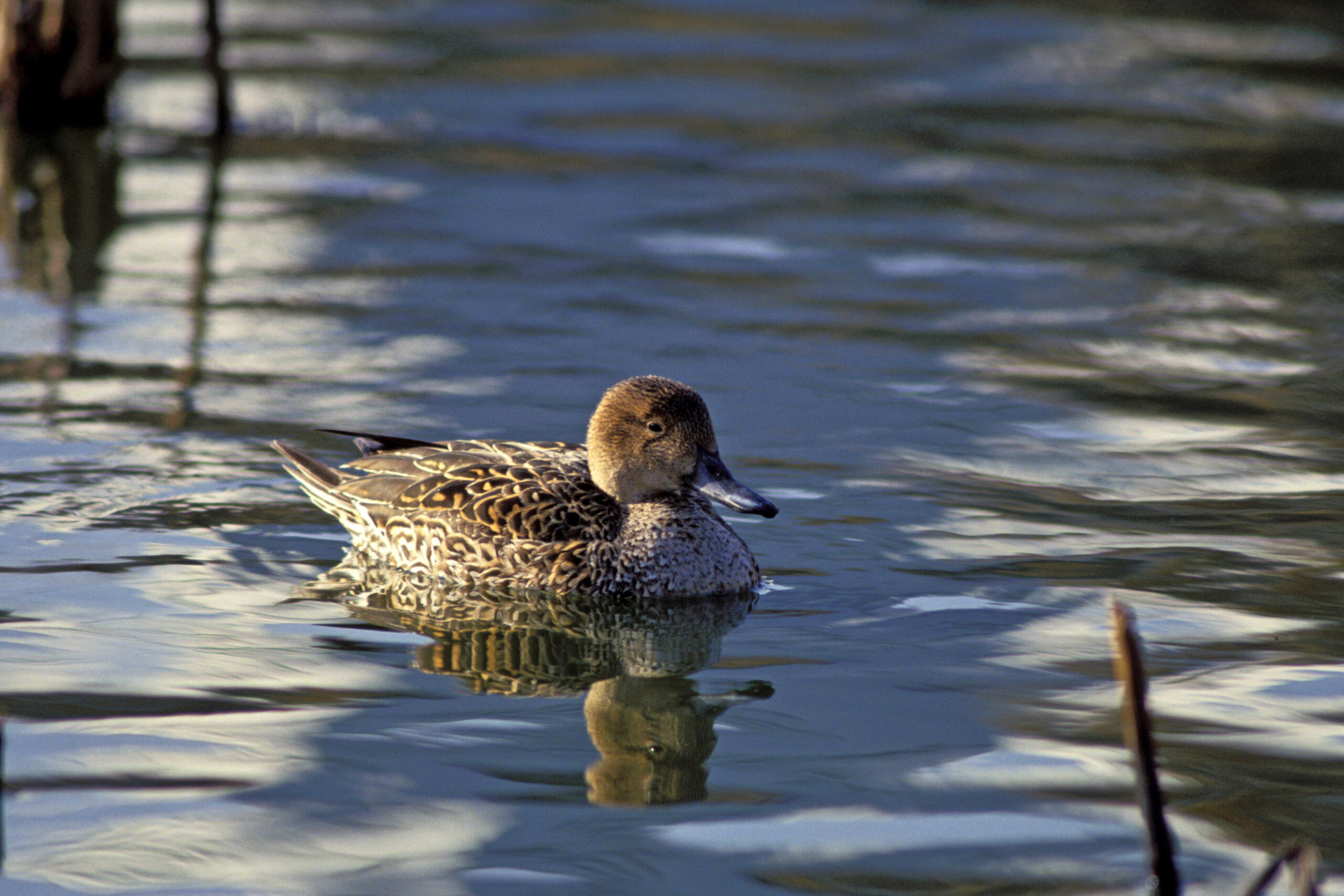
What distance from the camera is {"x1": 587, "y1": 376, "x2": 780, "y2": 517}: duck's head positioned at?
22.9ft

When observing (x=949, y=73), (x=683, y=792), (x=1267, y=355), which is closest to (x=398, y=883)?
(x=683, y=792)

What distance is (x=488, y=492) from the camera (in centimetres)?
708

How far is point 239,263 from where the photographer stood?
38.9 feet

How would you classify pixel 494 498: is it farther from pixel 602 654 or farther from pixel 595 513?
pixel 602 654

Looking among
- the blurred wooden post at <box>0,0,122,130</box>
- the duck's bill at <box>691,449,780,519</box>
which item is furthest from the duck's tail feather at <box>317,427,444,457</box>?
the blurred wooden post at <box>0,0,122,130</box>

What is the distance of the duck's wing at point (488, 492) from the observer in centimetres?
702

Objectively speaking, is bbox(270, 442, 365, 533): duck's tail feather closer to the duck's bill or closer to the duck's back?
the duck's back

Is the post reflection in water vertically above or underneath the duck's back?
above

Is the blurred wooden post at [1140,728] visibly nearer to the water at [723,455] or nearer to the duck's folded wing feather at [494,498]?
the water at [723,455]

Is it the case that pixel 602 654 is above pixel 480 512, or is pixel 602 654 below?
below

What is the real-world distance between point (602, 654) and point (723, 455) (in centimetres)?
224

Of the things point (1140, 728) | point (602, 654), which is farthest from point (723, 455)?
point (1140, 728)

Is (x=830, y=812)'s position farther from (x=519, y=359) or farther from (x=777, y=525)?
(x=519, y=359)

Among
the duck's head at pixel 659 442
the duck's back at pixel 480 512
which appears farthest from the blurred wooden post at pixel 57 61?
the duck's head at pixel 659 442
